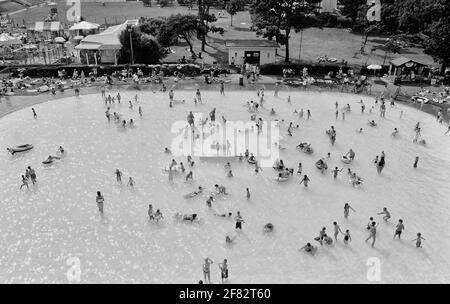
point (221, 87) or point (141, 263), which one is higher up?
point (221, 87)

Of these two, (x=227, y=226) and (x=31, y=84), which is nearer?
(x=227, y=226)

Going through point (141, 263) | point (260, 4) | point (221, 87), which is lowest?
point (141, 263)

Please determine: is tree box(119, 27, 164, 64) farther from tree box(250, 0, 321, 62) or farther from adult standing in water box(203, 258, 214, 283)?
adult standing in water box(203, 258, 214, 283)

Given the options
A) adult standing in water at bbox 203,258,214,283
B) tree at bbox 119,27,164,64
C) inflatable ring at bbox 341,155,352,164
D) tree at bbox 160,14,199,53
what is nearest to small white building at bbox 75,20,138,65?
tree at bbox 119,27,164,64

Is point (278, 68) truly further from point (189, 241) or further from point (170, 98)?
point (189, 241)

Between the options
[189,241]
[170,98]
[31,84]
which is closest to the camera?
[189,241]
